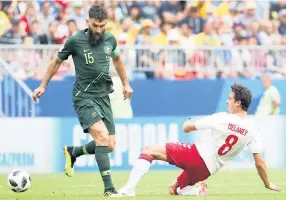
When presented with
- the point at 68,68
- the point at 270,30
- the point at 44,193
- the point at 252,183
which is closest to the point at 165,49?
the point at 68,68

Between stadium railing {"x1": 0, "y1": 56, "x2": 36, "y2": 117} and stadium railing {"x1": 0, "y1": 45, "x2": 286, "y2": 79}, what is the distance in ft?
0.79

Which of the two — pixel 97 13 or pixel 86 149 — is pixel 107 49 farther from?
pixel 86 149

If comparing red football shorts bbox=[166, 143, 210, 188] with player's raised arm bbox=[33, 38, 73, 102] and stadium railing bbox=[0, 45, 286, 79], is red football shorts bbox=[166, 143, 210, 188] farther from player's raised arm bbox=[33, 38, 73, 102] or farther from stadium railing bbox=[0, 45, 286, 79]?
stadium railing bbox=[0, 45, 286, 79]

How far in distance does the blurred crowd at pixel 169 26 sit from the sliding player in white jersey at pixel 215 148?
995 centimetres

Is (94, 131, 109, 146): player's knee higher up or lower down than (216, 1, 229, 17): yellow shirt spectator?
lower down

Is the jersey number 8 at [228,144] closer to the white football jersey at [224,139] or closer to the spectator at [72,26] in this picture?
the white football jersey at [224,139]

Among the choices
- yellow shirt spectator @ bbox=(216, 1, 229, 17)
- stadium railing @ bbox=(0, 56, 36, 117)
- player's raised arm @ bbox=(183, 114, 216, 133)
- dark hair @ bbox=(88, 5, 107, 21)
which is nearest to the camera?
player's raised arm @ bbox=(183, 114, 216, 133)

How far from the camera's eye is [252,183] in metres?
15.2

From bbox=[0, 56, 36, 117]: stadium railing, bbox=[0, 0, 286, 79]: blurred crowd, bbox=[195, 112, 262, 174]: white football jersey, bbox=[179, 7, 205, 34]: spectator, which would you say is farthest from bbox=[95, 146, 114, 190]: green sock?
bbox=[179, 7, 205, 34]: spectator

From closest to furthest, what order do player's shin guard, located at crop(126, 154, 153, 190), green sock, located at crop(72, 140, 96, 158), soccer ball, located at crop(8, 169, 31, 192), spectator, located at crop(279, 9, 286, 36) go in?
1. player's shin guard, located at crop(126, 154, 153, 190)
2. soccer ball, located at crop(8, 169, 31, 192)
3. green sock, located at crop(72, 140, 96, 158)
4. spectator, located at crop(279, 9, 286, 36)

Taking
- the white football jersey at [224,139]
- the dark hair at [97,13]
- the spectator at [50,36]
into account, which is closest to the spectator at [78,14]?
the spectator at [50,36]

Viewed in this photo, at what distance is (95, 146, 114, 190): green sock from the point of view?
39.1 ft

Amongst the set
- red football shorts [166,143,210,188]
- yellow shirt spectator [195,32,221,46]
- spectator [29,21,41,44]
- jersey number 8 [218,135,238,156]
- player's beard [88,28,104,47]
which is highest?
player's beard [88,28,104,47]

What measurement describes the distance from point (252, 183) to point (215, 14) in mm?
9810
